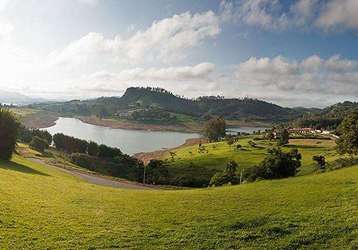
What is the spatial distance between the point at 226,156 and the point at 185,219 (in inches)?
4058

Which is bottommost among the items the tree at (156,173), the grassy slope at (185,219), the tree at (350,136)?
the tree at (156,173)

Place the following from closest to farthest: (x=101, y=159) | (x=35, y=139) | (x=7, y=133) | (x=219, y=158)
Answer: (x=7, y=133) < (x=35, y=139) < (x=101, y=159) < (x=219, y=158)

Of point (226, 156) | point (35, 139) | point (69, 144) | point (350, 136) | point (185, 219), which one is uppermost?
point (350, 136)

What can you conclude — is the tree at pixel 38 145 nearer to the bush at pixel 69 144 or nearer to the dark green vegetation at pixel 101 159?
the dark green vegetation at pixel 101 159

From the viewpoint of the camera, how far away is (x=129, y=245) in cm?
1791

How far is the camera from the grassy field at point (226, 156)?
107 metres

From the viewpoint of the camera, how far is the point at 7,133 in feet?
213

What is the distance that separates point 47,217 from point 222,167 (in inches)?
3595

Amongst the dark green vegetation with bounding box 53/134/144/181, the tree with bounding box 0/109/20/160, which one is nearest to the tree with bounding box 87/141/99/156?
the dark green vegetation with bounding box 53/134/144/181

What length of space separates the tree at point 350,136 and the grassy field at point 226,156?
31.3 metres

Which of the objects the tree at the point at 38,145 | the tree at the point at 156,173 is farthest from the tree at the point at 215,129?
the tree at the point at 38,145

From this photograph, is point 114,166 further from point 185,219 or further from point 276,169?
point 185,219

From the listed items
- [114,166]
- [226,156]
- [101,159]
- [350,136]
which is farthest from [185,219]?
[226,156]

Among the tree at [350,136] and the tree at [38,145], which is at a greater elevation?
the tree at [350,136]
